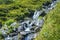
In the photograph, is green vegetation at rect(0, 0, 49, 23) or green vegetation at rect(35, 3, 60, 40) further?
green vegetation at rect(0, 0, 49, 23)

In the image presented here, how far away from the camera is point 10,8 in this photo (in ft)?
123

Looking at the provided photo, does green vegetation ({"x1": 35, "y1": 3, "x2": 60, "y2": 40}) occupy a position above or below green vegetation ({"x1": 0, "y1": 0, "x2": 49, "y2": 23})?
above

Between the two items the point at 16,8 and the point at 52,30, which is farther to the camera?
the point at 16,8

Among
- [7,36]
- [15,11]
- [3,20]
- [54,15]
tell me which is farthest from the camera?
[15,11]

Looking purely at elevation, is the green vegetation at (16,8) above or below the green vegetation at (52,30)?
below

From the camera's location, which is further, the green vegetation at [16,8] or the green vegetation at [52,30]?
the green vegetation at [16,8]

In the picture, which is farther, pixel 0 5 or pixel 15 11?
pixel 0 5

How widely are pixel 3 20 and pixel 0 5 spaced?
213 inches

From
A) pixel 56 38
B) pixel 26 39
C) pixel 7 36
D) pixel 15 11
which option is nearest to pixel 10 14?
pixel 15 11

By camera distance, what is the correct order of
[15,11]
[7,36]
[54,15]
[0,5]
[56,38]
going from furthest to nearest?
[0,5]
[15,11]
[7,36]
[54,15]
[56,38]

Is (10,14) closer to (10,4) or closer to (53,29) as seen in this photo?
(10,4)

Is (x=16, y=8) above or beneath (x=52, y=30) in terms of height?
beneath

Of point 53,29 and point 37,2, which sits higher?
point 53,29

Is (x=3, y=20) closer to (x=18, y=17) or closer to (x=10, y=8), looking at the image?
(x=18, y=17)
